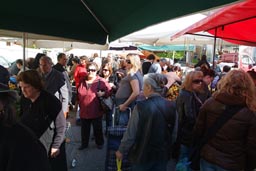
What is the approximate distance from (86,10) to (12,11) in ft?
2.66

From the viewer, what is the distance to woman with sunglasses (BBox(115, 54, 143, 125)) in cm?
480

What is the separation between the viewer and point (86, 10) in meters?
3.59

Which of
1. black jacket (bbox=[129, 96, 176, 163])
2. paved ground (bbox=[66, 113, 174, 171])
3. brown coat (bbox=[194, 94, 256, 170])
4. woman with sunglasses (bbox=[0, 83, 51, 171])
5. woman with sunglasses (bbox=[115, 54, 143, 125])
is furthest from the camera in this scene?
paved ground (bbox=[66, 113, 174, 171])

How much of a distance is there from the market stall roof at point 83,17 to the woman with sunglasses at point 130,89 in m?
0.95

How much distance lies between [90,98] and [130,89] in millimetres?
1010

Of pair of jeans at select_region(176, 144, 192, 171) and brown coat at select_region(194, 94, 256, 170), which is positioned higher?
brown coat at select_region(194, 94, 256, 170)

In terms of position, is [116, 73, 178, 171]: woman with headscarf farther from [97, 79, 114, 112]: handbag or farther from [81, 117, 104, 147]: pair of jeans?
[81, 117, 104, 147]: pair of jeans

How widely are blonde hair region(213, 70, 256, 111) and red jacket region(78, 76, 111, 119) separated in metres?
3.11

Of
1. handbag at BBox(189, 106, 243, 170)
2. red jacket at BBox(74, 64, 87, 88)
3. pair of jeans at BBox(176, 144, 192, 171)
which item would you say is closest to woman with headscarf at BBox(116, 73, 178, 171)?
handbag at BBox(189, 106, 243, 170)

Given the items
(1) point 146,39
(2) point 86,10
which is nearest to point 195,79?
(2) point 86,10

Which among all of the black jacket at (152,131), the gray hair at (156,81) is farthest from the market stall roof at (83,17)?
the black jacket at (152,131)

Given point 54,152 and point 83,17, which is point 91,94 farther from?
point 54,152

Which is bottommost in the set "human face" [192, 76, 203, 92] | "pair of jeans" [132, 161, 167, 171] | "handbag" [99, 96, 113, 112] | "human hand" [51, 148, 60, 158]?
"pair of jeans" [132, 161, 167, 171]

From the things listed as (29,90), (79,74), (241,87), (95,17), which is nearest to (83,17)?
(95,17)
